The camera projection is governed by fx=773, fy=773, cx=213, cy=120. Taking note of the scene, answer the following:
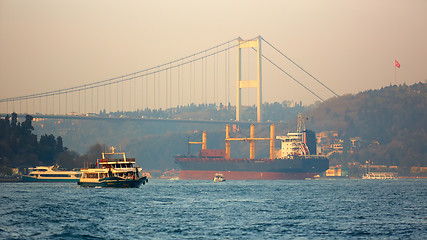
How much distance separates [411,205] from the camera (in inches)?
3440

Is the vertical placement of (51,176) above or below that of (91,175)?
below

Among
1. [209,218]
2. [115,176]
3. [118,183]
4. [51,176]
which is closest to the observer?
[209,218]

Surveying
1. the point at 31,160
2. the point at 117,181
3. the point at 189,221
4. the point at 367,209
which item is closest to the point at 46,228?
the point at 189,221

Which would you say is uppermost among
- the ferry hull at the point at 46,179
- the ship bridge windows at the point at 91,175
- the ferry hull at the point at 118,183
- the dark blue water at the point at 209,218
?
the ship bridge windows at the point at 91,175

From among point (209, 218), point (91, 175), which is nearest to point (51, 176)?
point (91, 175)

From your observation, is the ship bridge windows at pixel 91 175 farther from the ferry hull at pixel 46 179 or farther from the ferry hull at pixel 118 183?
the ferry hull at pixel 46 179

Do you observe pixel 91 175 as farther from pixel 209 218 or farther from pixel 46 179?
pixel 209 218

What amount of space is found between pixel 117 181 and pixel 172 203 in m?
35.3

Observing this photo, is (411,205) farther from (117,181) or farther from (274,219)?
(117,181)

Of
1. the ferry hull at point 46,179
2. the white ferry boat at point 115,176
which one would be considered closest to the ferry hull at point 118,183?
the white ferry boat at point 115,176

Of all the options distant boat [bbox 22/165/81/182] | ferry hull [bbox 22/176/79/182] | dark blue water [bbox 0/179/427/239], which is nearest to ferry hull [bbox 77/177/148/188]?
dark blue water [bbox 0/179/427/239]

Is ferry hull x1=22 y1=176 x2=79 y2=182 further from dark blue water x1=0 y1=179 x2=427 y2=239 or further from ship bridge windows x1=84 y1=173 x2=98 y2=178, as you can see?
dark blue water x1=0 y1=179 x2=427 y2=239

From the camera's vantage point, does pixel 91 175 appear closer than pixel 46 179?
Yes

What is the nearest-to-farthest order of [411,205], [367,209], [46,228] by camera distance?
[46,228] < [367,209] < [411,205]
